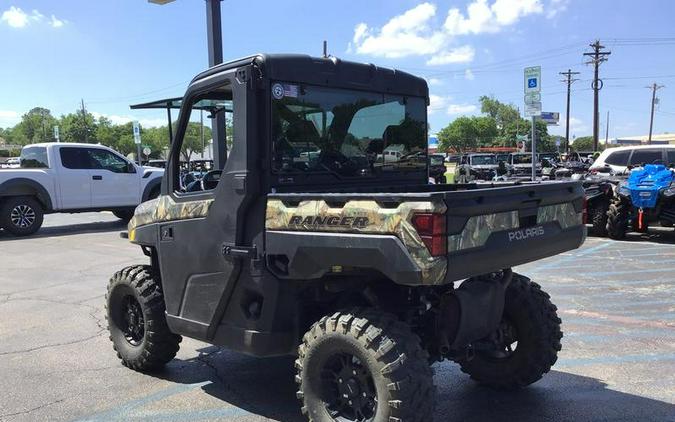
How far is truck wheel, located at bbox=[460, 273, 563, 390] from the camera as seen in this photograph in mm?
4078

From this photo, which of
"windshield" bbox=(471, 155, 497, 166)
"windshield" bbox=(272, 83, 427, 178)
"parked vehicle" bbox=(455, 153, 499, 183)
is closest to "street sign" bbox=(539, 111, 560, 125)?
"parked vehicle" bbox=(455, 153, 499, 183)

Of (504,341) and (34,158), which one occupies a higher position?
(34,158)

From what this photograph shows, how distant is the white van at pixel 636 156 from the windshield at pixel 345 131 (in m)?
12.5

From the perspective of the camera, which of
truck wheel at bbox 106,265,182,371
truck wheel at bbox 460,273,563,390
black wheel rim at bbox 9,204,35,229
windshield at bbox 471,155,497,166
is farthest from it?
windshield at bbox 471,155,497,166

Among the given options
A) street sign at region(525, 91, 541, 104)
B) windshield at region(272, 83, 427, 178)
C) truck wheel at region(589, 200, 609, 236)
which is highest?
street sign at region(525, 91, 541, 104)

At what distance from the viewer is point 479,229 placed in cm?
298

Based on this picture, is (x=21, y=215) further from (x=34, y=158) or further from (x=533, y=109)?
(x=533, y=109)

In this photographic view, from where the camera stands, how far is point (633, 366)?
4.68m

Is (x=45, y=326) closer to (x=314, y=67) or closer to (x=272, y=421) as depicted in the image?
(x=272, y=421)

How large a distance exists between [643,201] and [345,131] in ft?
29.3

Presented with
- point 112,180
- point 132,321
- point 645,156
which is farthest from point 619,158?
point 132,321

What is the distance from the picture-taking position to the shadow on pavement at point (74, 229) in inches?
540

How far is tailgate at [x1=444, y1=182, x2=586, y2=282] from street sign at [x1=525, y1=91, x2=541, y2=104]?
8.38 metres

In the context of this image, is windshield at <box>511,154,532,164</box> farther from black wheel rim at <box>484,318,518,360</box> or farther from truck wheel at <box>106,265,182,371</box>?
truck wheel at <box>106,265,182,371</box>
